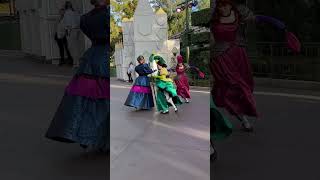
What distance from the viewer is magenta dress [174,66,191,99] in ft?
7.60

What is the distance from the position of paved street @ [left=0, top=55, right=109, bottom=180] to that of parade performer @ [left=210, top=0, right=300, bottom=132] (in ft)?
3.38

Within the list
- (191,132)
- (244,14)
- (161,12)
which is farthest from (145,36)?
(244,14)

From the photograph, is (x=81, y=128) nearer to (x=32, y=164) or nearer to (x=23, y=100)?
(x=32, y=164)

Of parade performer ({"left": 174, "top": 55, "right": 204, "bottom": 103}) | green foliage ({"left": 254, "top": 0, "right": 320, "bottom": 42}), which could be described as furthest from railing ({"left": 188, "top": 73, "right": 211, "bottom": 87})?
green foliage ({"left": 254, "top": 0, "right": 320, "bottom": 42})

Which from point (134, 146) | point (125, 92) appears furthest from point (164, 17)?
point (134, 146)

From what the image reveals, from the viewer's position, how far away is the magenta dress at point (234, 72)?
3.64m

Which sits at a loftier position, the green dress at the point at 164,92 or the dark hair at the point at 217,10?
the dark hair at the point at 217,10

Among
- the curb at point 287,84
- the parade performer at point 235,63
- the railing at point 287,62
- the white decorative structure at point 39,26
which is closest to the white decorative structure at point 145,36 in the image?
the parade performer at point 235,63

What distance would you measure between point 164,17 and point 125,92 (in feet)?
1.46

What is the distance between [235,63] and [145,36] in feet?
6.77

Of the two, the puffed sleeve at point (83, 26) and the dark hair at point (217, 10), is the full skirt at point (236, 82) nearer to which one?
the dark hair at point (217, 10)

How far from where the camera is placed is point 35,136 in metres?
4.39

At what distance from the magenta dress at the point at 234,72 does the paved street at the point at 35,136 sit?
1032 mm

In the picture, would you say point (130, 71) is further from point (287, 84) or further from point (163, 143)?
point (287, 84)
